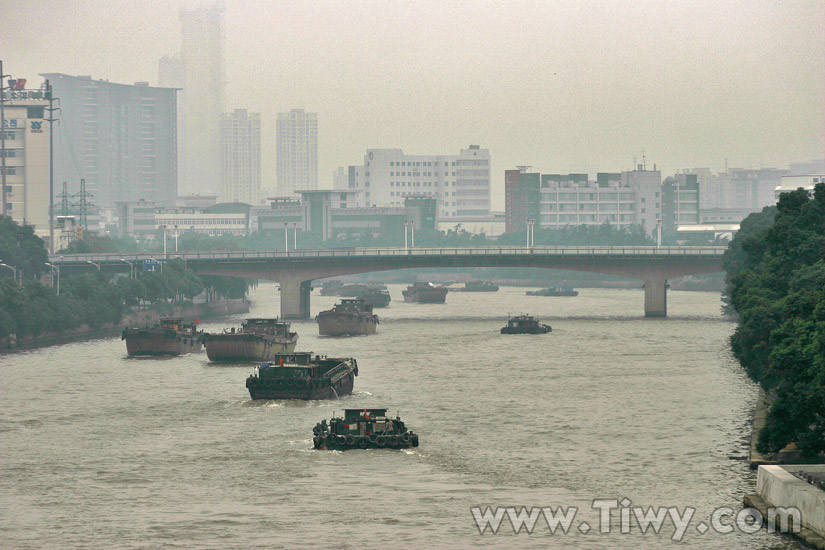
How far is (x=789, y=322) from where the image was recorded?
61438 millimetres

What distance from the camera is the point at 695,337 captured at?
13238 cm

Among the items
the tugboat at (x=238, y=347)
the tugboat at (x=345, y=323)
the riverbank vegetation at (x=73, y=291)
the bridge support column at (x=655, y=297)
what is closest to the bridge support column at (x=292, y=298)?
the riverbank vegetation at (x=73, y=291)

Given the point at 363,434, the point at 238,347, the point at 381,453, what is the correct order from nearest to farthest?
the point at 381,453, the point at 363,434, the point at 238,347

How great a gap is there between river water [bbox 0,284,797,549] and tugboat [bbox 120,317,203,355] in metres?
5.25

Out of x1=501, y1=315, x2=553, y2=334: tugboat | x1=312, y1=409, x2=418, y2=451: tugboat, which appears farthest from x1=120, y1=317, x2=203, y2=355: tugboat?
x1=312, y1=409, x2=418, y2=451: tugboat

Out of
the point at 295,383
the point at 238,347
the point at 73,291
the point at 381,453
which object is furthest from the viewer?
the point at 73,291

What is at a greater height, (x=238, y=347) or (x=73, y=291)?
(x=73, y=291)

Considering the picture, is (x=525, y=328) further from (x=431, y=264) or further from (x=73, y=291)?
(x=73, y=291)

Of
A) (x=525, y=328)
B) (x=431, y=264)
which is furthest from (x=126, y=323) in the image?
(x=525, y=328)

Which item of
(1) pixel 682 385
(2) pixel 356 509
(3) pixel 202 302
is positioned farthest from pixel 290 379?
(3) pixel 202 302

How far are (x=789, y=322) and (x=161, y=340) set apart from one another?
2916 inches

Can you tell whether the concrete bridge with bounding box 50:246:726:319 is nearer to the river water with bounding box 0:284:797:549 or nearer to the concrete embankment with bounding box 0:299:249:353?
the concrete embankment with bounding box 0:299:249:353

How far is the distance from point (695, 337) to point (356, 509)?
8187cm

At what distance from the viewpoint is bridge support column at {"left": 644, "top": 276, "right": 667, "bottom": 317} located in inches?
6452
